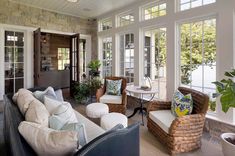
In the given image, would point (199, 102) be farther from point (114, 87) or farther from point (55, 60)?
point (55, 60)

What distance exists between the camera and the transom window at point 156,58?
4.21 metres

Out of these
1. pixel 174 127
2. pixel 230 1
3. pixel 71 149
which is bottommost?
pixel 174 127

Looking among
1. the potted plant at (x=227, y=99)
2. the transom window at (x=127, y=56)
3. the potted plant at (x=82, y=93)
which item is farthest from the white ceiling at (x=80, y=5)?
the potted plant at (x=227, y=99)

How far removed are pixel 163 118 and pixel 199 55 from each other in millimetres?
1534

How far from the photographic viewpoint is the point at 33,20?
5129mm

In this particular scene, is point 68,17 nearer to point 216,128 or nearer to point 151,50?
point 151,50

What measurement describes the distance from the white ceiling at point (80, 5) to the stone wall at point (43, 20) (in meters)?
0.17

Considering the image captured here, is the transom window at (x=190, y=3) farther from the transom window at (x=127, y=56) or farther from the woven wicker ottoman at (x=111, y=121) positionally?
the woven wicker ottoman at (x=111, y=121)

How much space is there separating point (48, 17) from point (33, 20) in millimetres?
466

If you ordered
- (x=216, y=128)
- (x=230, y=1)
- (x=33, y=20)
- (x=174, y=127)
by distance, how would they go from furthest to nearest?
(x=33, y=20) < (x=216, y=128) < (x=230, y=1) < (x=174, y=127)

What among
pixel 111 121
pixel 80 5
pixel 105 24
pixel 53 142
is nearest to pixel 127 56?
pixel 105 24

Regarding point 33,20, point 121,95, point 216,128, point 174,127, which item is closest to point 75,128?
point 174,127

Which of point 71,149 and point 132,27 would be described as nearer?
point 71,149

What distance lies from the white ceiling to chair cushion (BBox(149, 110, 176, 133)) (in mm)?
3048
